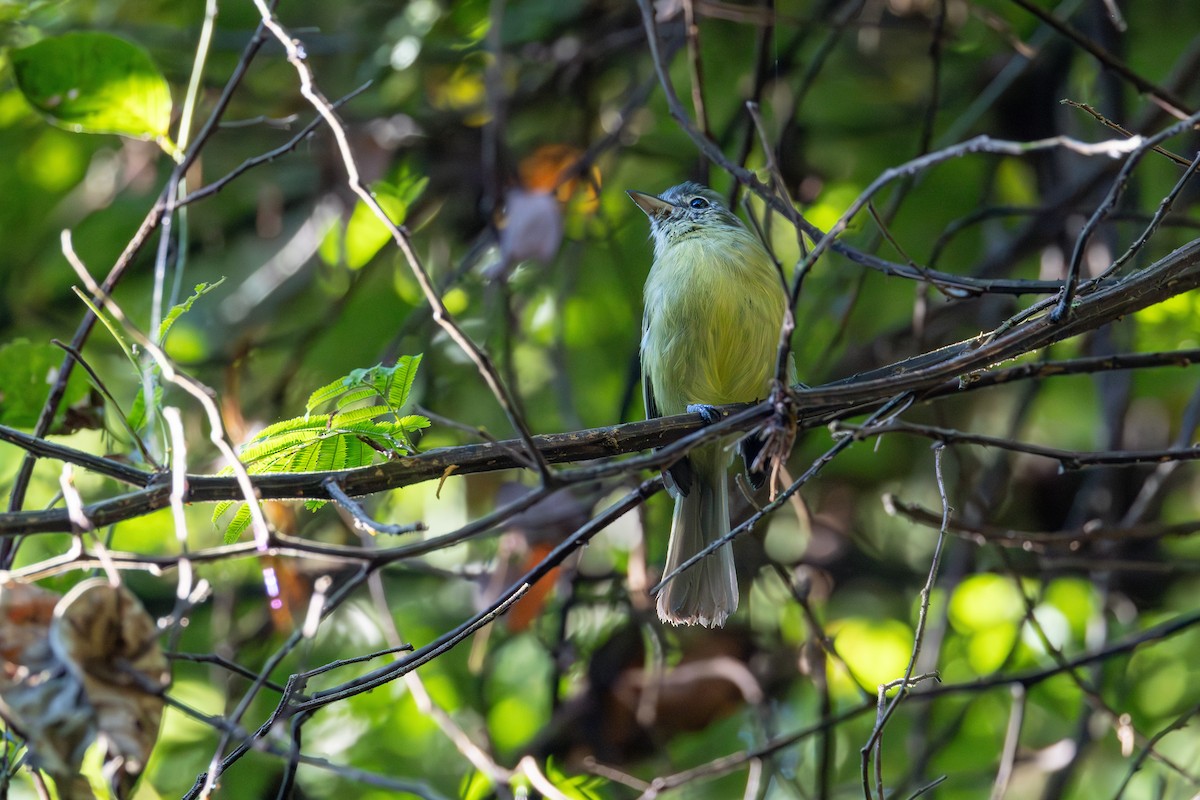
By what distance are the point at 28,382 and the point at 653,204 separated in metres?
2.29

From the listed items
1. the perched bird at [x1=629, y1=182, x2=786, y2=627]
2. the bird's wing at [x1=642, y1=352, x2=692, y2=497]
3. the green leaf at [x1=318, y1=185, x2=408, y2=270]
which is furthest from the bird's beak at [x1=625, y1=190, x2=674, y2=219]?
the green leaf at [x1=318, y1=185, x2=408, y2=270]

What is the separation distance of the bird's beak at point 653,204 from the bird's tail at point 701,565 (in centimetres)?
103

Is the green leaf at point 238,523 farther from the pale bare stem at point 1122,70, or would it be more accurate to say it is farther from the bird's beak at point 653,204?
the bird's beak at point 653,204

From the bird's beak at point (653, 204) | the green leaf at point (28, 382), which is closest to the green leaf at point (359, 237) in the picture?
the bird's beak at point (653, 204)

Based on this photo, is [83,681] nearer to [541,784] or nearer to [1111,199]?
[541,784]

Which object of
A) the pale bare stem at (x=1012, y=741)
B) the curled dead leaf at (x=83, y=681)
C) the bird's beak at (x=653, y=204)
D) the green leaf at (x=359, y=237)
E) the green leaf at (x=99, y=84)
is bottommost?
the pale bare stem at (x=1012, y=741)

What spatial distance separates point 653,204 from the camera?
4.17m

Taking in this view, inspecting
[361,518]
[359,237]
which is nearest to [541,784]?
[361,518]

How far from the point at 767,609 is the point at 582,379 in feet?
4.15

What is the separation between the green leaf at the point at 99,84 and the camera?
2668 millimetres

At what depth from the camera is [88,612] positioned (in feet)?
4.75

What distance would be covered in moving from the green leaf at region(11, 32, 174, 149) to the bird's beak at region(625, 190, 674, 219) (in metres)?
1.89

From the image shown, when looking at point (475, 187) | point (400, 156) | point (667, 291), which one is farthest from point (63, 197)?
point (667, 291)

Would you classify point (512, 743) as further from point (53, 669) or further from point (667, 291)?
point (53, 669)
